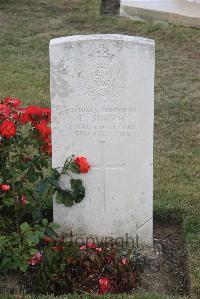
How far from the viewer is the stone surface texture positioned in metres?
11.2

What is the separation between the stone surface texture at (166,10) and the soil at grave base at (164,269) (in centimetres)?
669

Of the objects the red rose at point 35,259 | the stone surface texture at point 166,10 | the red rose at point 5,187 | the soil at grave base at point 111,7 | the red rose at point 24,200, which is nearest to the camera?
the red rose at point 5,187

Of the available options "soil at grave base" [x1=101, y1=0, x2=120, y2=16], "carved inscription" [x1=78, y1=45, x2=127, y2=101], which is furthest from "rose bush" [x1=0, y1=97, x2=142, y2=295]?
"soil at grave base" [x1=101, y1=0, x2=120, y2=16]

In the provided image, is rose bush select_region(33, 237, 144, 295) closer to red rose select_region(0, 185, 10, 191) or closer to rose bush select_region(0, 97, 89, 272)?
rose bush select_region(0, 97, 89, 272)

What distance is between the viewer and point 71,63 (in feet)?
14.5

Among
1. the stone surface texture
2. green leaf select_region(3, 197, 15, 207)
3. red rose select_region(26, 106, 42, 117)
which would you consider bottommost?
green leaf select_region(3, 197, 15, 207)

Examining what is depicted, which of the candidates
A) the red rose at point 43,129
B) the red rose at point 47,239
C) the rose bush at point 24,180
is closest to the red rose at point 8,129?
the rose bush at point 24,180

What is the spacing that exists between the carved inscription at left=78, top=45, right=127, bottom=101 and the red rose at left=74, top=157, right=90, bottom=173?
16.7 inches

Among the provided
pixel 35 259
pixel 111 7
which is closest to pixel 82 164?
pixel 35 259

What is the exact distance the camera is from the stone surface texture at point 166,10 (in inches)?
440

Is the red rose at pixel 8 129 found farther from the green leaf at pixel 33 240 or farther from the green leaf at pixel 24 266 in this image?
the green leaf at pixel 24 266

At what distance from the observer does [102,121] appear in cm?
452

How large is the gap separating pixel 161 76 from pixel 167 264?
4.82m

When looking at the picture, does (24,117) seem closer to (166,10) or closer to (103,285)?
(103,285)
